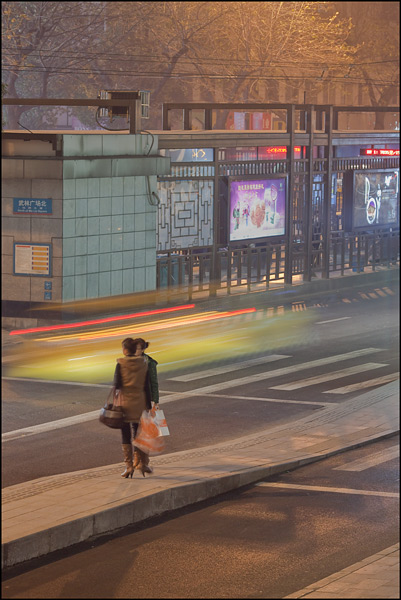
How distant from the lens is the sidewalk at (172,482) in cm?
729

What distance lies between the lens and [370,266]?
889 cm

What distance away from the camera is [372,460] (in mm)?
10844

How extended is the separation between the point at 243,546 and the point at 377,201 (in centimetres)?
307

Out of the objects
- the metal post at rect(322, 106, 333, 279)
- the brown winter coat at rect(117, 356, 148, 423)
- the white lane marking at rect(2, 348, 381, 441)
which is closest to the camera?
the brown winter coat at rect(117, 356, 148, 423)

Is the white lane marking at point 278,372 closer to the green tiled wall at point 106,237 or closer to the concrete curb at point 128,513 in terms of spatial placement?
the concrete curb at point 128,513

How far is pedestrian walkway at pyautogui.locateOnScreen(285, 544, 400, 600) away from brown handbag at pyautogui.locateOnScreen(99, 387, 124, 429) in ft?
4.66

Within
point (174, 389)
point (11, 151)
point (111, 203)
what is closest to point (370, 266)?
point (174, 389)

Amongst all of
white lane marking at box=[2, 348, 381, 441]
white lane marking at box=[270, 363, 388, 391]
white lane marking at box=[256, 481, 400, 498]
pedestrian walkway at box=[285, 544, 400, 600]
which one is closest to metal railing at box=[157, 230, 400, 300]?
white lane marking at box=[2, 348, 381, 441]

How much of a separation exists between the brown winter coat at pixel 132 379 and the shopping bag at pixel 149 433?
0.74 ft

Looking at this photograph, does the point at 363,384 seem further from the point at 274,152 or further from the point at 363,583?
the point at 363,583

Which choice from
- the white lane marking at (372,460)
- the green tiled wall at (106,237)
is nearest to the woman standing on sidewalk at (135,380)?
the green tiled wall at (106,237)

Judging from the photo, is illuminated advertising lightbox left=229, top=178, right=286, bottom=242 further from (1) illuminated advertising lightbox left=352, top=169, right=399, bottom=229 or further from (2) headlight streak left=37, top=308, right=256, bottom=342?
(2) headlight streak left=37, top=308, right=256, bottom=342

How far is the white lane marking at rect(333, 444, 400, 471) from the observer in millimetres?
10539

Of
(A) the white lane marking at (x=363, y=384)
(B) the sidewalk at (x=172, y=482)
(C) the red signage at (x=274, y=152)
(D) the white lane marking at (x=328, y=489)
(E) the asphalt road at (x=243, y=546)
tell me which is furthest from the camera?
(A) the white lane marking at (x=363, y=384)
